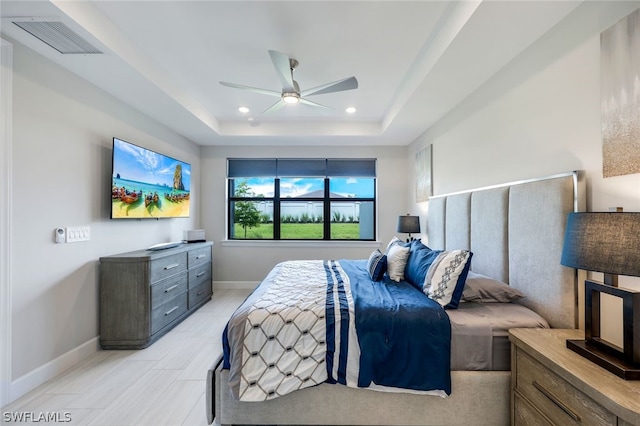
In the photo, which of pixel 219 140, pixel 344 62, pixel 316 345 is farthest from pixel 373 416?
pixel 219 140

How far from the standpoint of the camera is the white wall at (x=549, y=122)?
1487 mm

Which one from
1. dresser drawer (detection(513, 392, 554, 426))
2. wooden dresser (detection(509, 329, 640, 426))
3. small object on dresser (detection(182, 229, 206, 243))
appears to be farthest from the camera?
small object on dresser (detection(182, 229, 206, 243))

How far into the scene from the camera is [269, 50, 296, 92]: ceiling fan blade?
2.04 metres

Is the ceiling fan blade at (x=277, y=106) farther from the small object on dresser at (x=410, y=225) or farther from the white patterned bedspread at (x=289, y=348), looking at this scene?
the small object on dresser at (x=410, y=225)

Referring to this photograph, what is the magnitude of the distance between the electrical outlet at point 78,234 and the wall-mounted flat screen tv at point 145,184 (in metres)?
0.27

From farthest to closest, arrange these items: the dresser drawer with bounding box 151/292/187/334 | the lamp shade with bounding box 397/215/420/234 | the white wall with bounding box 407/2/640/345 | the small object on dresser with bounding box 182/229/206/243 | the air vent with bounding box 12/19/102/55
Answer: the small object on dresser with bounding box 182/229/206/243, the lamp shade with bounding box 397/215/420/234, the dresser drawer with bounding box 151/292/187/334, the air vent with bounding box 12/19/102/55, the white wall with bounding box 407/2/640/345

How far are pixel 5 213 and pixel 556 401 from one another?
3443mm

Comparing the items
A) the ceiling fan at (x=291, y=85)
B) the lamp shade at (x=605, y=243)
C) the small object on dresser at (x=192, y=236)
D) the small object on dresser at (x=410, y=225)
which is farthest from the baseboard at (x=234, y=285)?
the lamp shade at (x=605, y=243)

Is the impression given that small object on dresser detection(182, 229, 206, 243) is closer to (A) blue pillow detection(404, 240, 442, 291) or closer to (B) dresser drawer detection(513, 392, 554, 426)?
(A) blue pillow detection(404, 240, 442, 291)

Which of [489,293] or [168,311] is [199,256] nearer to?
[168,311]

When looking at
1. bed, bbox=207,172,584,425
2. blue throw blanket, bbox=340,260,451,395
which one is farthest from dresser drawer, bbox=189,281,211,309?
blue throw blanket, bbox=340,260,451,395

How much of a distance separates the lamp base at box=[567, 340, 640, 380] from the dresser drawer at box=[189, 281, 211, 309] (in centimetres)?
374

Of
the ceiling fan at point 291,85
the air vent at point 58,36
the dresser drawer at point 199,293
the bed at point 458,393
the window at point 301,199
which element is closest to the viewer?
the bed at point 458,393

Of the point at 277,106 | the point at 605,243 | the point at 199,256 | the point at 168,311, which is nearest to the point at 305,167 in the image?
the point at 277,106
